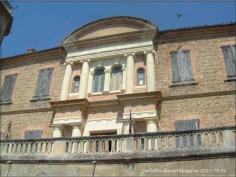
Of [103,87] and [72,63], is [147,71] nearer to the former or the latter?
[103,87]

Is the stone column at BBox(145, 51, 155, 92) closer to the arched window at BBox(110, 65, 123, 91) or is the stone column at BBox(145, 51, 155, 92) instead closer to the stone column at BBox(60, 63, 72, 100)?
the arched window at BBox(110, 65, 123, 91)

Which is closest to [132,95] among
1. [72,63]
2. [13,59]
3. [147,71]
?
[147,71]

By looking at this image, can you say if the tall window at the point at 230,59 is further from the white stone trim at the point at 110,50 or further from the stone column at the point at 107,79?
the stone column at the point at 107,79

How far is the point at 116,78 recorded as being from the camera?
63.4ft

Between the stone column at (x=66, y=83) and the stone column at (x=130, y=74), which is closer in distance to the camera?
the stone column at (x=130, y=74)

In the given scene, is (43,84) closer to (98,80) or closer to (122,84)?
(98,80)

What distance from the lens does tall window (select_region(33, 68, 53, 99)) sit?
20.4 m

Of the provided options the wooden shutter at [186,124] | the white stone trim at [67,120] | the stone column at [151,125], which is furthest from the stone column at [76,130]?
the wooden shutter at [186,124]

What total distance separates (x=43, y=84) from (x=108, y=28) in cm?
557

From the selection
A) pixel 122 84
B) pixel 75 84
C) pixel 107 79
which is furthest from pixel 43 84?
pixel 122 84

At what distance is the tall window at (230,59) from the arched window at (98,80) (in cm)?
722

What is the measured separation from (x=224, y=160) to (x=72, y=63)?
12.0 m

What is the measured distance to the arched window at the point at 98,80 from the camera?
63.4 feet

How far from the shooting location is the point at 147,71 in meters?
18.3
